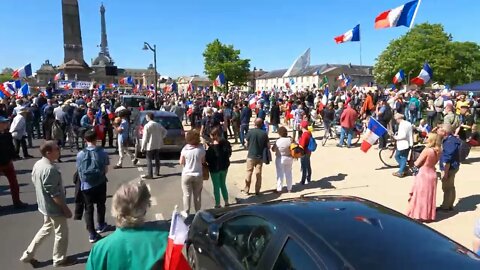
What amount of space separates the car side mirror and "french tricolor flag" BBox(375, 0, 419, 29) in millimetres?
10200

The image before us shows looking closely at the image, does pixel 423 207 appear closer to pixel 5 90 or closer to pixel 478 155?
pixel 478 155

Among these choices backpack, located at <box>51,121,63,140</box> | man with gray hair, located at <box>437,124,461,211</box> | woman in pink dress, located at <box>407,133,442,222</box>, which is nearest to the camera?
woman in pink dress, located at <box>407,133,442,222</box>

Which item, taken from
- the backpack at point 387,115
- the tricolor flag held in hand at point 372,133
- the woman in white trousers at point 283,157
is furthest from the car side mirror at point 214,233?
the backpack at point 387,115

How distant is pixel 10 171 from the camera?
7.94 metres

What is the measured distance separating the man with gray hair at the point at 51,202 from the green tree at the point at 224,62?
6247 cm

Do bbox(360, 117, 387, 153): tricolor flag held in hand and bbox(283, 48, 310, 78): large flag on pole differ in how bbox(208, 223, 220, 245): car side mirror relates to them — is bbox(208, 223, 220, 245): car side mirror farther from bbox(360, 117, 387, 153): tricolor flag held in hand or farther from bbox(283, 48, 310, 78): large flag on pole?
bbox(283, 48, 310, 78): large flag on pole

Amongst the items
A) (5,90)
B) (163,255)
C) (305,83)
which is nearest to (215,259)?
(163,255)

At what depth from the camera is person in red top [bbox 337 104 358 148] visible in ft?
46.9

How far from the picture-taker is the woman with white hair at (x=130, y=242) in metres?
2.43

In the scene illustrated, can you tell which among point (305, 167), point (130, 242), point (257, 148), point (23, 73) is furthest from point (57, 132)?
point (23, 73)

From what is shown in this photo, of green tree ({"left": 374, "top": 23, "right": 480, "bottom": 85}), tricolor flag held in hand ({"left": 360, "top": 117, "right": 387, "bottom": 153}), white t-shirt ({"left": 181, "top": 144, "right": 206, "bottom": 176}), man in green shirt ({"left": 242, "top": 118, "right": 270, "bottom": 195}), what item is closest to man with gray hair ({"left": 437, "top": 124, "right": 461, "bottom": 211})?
tricolor flag held in hand ({"left": 360, "top": 117, "right": 387, "bottom": 153})

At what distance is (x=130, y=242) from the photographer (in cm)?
245

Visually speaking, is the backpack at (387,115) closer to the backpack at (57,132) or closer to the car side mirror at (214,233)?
the backpack at (57,132)

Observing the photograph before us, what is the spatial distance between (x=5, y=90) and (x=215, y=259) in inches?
952
